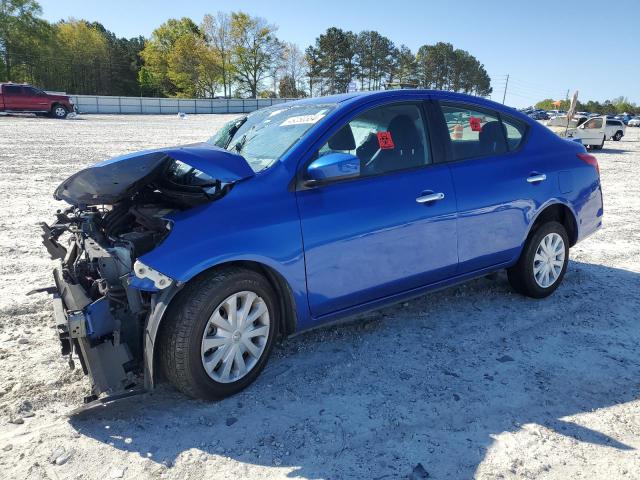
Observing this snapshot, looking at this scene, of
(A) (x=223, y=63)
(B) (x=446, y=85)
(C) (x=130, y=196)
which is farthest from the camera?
(B) (x=446, y=85)

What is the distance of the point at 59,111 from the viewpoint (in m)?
31.3

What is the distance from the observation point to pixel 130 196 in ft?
10.4

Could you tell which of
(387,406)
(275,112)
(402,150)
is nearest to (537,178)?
(402,150)

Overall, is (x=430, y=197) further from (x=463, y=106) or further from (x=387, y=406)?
(x=387, y=406)

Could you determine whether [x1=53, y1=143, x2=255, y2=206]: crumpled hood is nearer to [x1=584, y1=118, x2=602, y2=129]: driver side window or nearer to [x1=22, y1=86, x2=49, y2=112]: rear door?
[x1=584, y1=118, x2=602, y2=129]: driver side window

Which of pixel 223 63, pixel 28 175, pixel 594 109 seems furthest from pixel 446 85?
pixel 28 175

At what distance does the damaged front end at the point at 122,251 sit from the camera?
8.98 ft

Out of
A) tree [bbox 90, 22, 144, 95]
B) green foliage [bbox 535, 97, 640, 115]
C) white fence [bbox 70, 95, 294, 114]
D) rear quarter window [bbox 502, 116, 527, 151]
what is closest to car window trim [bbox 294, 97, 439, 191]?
rear quarter window [bbox 502, 116, 527, 151]

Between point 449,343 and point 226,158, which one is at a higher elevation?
point 226,158

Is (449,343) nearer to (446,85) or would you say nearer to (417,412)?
(417,412)

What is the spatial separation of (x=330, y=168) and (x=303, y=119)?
0.66m

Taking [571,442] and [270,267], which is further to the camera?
[270,267]

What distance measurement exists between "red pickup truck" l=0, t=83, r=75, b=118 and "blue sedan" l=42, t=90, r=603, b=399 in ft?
103

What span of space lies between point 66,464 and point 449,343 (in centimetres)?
256
